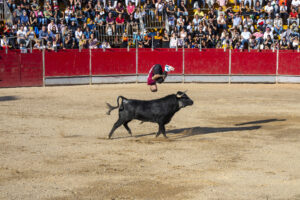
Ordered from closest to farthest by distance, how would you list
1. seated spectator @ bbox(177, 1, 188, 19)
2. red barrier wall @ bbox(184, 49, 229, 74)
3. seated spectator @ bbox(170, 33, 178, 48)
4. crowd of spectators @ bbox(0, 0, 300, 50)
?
crowd of spectators @ bbox(0, 0, 300, 50), red barrier wall @ bbox(184, 49, 229, 74), seated spectator @ bbox(170, 33, 178, 48), seated spectator @ bbox(177, 1, 188, 19)

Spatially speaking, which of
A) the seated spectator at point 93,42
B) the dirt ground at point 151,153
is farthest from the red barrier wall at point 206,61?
the dirt ground at point 151,153

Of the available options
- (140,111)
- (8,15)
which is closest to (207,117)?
(140,111)

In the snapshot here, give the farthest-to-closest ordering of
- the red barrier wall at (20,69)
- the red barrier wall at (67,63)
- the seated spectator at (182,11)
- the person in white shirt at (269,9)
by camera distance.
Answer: the seated spectator at (182,11), the person in white shirt at (269,9), the red barrier wall at (67,63), the red barrier wall at (20,69)

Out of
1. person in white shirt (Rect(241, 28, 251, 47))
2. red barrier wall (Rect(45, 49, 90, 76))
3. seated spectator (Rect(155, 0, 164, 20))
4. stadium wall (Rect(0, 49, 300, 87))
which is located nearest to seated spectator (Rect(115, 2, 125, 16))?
seated spectator (Rect(155, 0, 164, 20))

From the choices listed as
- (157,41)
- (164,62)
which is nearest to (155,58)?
(164,62)

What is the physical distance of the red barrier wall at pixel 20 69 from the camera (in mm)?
24109

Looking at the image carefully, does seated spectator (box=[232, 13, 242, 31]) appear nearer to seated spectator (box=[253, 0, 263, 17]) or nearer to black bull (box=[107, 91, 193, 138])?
seated spectator (box=[253, 0, 263, 17])

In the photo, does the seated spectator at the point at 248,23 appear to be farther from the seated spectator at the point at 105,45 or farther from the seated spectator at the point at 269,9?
the seated spectator at the point at 105,45

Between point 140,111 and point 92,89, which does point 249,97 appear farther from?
point 140,111

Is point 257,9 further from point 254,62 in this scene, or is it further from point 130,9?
point 130,9

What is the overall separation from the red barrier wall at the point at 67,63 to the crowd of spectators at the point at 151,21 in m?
0.39

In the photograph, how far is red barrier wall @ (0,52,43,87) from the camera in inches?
949

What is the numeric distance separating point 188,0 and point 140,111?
728 inches

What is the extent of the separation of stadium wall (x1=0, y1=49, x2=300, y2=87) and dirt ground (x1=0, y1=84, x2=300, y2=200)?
19.6ft
